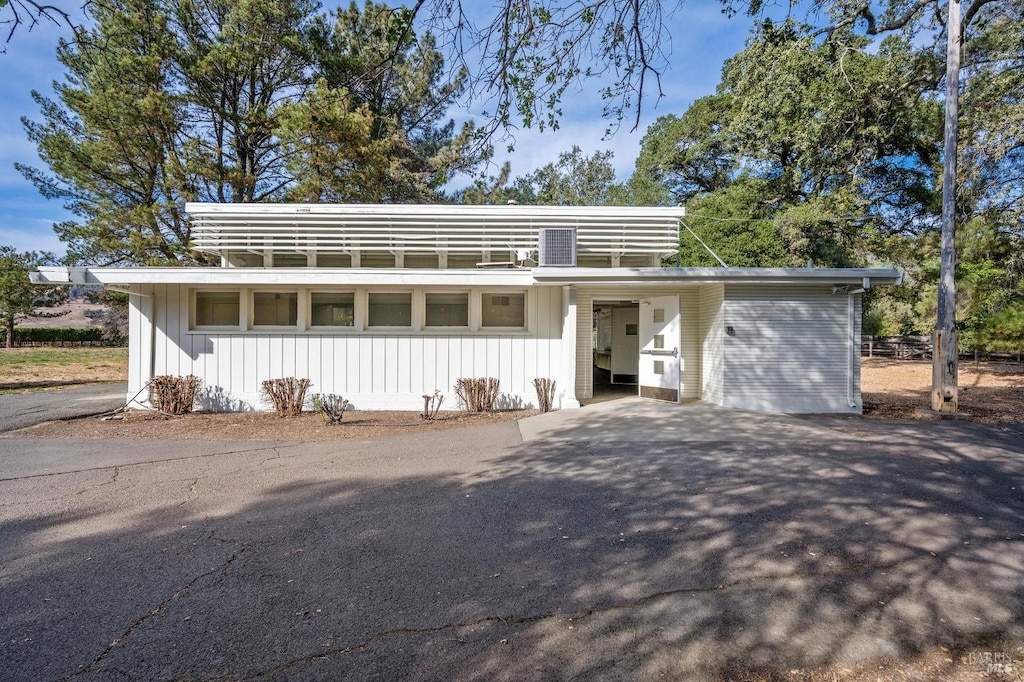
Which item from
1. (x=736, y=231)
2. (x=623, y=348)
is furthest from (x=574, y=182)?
(x=623, y=348)

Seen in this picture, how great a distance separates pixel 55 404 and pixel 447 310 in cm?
823

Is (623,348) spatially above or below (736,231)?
below

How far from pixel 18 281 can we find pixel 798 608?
3320 centimetres

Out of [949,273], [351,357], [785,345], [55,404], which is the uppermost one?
[949,273]

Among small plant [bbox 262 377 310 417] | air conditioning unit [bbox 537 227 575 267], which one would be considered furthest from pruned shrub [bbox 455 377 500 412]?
small plant [bbox 262 377 310 417]

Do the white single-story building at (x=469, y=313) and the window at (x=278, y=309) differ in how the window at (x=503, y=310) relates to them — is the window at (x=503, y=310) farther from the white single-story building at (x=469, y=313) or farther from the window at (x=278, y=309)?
the window at (x=278, y=309)

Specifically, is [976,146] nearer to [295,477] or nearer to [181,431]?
[295,477]

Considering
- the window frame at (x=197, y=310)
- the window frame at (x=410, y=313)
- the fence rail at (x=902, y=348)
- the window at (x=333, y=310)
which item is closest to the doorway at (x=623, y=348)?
the window frame at (x=410, y=313)

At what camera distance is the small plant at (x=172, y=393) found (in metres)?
8.80

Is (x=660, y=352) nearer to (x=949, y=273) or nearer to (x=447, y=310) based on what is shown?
(x=447, y=310)

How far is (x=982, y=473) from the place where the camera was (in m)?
5.11

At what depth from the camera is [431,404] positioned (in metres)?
9.29

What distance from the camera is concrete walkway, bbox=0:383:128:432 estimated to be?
8.46 metres

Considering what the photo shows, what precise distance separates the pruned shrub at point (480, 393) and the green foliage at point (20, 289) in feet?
73.2
